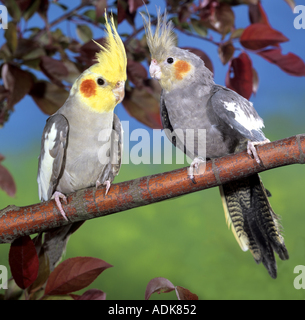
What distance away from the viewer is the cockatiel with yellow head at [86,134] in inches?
24.6

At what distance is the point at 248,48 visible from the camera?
606 millimetres

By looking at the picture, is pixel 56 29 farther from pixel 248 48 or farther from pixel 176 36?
pixel 248 48

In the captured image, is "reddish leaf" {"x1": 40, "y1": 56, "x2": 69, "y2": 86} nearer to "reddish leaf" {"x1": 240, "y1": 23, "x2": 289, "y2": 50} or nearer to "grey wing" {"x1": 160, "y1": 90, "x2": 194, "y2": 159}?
"grey wing" {"x1": 160, "y1": 90, "x2": 194, "y2": 159}

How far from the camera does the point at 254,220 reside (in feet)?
2.18

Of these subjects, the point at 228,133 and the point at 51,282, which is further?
the point at 228,133

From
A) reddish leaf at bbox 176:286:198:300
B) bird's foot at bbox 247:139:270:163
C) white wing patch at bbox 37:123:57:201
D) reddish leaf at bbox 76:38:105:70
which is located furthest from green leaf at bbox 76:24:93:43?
reddish leaf at bbox 176:286:198:300

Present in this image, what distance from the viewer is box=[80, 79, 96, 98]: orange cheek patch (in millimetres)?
660

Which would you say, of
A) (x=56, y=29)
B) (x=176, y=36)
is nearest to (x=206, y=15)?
(x=176, y=36)

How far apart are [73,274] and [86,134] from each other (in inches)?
13.3

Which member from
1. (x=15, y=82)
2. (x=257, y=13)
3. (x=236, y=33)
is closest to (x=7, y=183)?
(x=15, y=82)

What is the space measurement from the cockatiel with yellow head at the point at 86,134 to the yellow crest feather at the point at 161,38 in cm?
7

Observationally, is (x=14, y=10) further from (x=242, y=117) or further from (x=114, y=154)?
(x=242, y=117)
